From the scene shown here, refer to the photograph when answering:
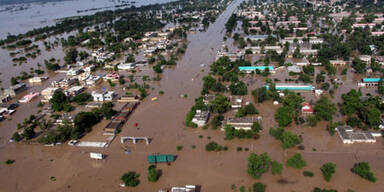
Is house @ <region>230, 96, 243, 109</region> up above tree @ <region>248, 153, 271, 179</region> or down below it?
above

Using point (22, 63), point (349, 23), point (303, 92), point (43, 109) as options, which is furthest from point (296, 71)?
point (22, 63)

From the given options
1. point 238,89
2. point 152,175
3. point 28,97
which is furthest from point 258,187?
point 28,97

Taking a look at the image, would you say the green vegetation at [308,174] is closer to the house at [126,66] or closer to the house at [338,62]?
the house at [338,62]

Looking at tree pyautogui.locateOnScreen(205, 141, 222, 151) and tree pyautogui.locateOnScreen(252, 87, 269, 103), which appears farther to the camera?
tree pyautogui.locateOnScreen(252, 87, 269, 103)

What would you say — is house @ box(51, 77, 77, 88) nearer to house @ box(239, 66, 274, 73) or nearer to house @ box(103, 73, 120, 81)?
house @ box(103, 73, 120, 81)

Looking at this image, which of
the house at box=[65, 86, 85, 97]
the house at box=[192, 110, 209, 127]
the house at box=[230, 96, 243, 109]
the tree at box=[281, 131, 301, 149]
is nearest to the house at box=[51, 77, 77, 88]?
the house at box=[65, 86, 85, 97]

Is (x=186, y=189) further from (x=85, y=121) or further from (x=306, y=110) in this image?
(x=306, y=110)
